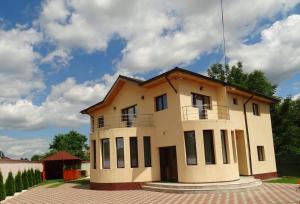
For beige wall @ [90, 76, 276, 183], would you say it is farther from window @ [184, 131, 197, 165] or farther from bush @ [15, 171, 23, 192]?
bush @ [15, 171, 23, 192]

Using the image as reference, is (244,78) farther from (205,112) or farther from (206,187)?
(206,187)

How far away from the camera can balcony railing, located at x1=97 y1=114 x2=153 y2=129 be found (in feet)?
64.4

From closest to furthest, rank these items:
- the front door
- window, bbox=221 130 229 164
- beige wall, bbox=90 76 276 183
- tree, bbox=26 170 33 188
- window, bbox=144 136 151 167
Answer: beige wall, bbox=90 76 276 183
window, bbox=221 130 229 164
the front door
window, bbox=144 136 151 167
tree, bbox=26 170 33 188

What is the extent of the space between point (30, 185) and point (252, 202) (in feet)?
59.9

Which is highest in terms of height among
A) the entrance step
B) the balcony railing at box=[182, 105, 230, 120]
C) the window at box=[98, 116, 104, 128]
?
the window at box=[98, 116, 104, 128]

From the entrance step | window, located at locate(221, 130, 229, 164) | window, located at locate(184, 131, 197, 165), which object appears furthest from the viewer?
window, located at locate(221, 130, 229, 164)

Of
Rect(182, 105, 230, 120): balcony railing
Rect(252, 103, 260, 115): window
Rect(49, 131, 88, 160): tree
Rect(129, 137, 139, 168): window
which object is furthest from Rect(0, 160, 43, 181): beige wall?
Rect(49, 131, 88, 160): tree

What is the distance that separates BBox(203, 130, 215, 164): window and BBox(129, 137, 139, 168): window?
414cm

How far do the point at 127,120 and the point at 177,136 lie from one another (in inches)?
219

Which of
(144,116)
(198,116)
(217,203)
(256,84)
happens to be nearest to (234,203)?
(217,203)

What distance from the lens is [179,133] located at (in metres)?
17.1

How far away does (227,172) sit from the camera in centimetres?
1655

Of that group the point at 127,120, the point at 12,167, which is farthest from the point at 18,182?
the point at 127,120

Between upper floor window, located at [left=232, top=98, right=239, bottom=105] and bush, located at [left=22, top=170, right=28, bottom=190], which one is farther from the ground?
upper floor window, located at [left=232, top=98, right=239, bottom=105]
